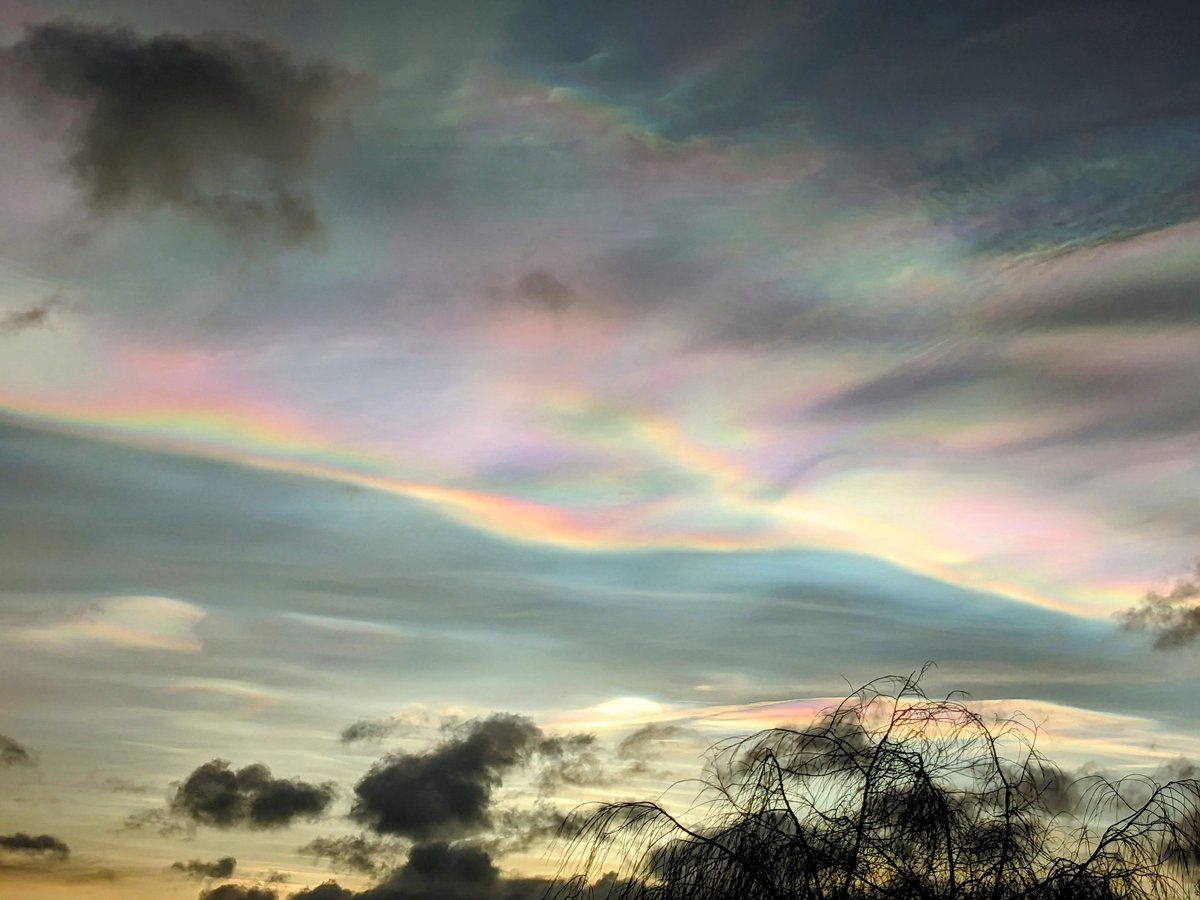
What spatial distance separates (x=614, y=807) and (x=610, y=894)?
0.80 metres

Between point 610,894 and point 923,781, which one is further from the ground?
point 923,781

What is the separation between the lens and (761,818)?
13.3m

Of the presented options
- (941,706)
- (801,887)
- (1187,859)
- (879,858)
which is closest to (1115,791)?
(1187,859)

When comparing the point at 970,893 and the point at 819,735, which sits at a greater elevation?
the point at 819,735

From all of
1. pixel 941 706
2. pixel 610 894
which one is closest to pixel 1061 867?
pixel 941 706

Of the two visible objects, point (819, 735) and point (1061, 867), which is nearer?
point (1061, 867)

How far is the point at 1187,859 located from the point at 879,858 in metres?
2.89

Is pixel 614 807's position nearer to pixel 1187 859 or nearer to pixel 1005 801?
pixel 1005 801

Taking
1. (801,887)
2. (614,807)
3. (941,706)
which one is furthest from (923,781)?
(614,807)

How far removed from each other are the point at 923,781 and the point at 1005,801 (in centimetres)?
88

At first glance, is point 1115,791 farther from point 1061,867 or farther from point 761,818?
point 761,818

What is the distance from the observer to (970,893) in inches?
506

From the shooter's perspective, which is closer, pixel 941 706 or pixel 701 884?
pixel 701 884

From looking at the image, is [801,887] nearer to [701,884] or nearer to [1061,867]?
[701,884]
